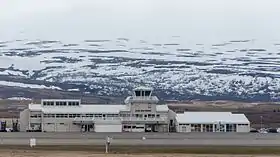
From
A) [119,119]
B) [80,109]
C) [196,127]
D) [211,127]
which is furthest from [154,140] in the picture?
[80,109]

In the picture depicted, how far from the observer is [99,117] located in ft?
354

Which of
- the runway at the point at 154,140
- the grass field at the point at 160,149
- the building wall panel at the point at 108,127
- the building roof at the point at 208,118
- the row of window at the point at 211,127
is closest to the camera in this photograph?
the grass field at the point at 160,149

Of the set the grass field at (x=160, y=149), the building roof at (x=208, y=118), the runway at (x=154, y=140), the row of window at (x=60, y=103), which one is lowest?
the runway at (x=154, y=140)

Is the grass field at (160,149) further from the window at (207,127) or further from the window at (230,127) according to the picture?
the window at (207,127)

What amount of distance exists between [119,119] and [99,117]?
3042mm

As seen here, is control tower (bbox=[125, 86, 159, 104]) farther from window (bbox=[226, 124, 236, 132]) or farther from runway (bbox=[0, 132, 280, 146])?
runway (bbox=[0, 132, 280, 146])

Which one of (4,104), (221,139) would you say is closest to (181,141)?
(221,139)

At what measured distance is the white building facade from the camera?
348ft

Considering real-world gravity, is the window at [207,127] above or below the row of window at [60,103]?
below

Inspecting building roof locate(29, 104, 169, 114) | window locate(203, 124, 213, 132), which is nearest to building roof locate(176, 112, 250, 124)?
window locate(203, 124, 213, 132)

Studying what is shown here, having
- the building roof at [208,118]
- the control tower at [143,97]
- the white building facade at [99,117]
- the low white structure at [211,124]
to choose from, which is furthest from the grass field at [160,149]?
the control tower at [143,97]

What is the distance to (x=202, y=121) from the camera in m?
107

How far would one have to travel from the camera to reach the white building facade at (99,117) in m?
106

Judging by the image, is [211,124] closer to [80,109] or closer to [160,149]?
[80,109]
